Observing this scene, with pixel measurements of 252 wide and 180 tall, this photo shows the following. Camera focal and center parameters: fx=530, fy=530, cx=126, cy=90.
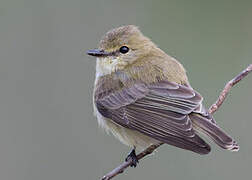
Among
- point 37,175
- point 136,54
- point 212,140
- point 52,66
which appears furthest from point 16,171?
point 212,140

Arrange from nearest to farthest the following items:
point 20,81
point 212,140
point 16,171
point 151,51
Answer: point 212,140, point 151,51, point 16,171, point 20,81

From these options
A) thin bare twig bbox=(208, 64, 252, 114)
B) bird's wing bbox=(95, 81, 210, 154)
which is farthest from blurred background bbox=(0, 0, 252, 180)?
thin bare twig bbox=(208, 64, 252, 114)

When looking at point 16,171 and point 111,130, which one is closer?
point 111,130

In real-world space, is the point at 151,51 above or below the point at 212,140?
above

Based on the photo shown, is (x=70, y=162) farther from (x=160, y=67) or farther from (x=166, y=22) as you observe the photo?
(x=166, y=22)

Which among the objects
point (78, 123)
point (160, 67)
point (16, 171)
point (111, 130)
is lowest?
point (16, 171)

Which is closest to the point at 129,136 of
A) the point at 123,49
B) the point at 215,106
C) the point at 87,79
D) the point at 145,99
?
the point at 145,99
